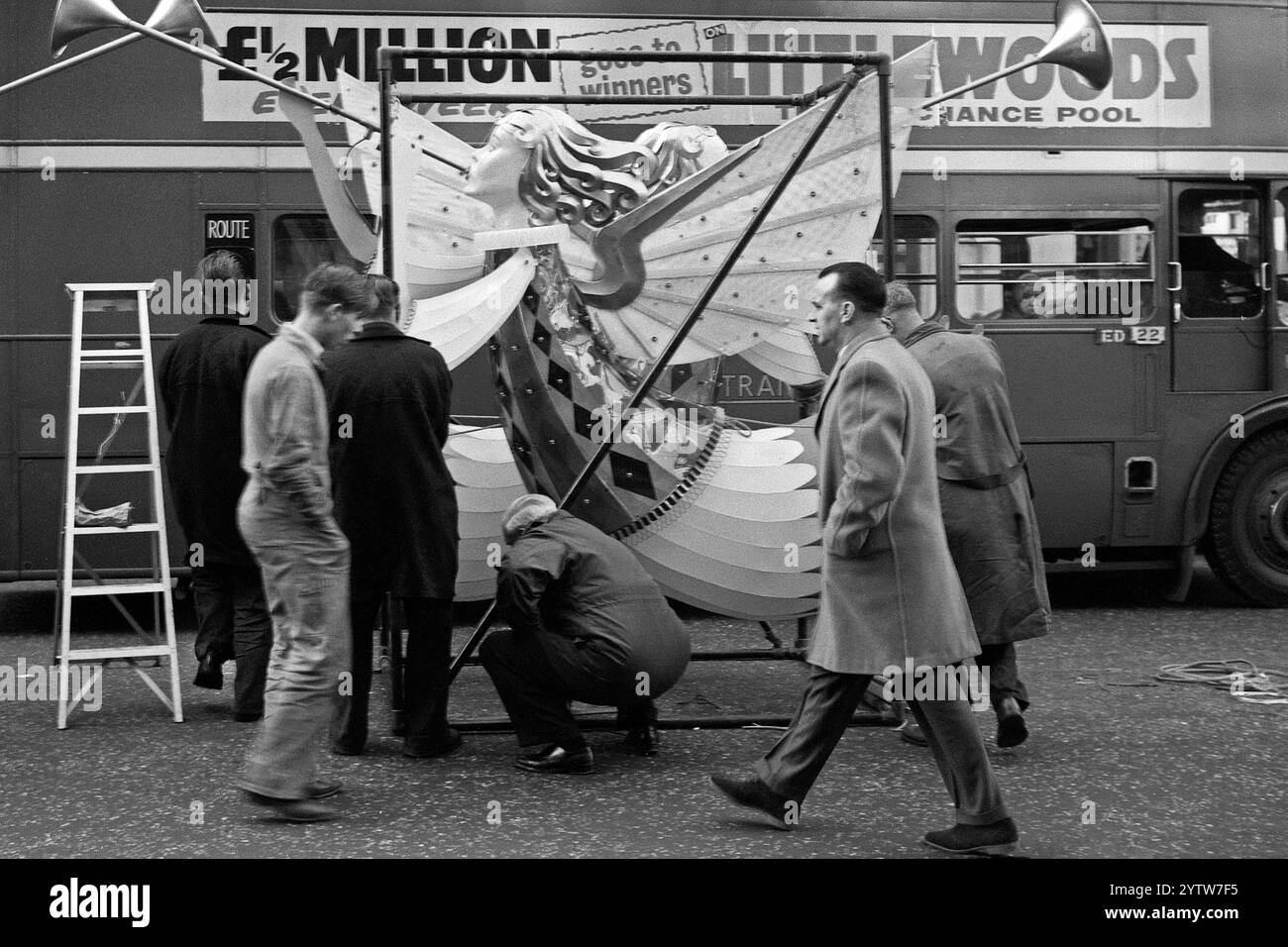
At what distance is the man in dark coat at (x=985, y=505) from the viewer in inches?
232

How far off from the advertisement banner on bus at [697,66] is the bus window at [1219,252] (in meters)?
0.56

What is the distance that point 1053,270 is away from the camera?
930 centimetres

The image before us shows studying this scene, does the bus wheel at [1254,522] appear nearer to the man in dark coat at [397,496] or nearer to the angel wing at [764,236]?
the angel wing at [764,236]

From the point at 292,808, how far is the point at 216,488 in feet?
6.83

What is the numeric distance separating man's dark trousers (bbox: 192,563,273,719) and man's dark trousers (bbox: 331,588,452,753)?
83cm

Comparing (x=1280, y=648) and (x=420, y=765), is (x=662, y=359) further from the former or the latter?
(x=1280, y=648)

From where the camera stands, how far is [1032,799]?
5.25 m

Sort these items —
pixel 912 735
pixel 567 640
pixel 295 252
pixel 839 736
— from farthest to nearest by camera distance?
pixel 295 252, pixel 912 735, pixel 567 640, pixel 839 736

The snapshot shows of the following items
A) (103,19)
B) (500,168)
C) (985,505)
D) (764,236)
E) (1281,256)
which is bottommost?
(985,505)

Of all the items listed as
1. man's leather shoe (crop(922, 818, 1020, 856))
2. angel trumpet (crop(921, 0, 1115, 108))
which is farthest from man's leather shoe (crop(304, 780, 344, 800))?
angel trumpet (crop(921, 0, 1115, 108))

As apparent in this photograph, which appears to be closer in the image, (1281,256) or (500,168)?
(500,168)

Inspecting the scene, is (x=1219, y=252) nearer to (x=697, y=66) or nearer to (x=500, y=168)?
(x=697, y=66)

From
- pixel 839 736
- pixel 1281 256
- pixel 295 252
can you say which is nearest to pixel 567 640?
A: pixel 839 736
